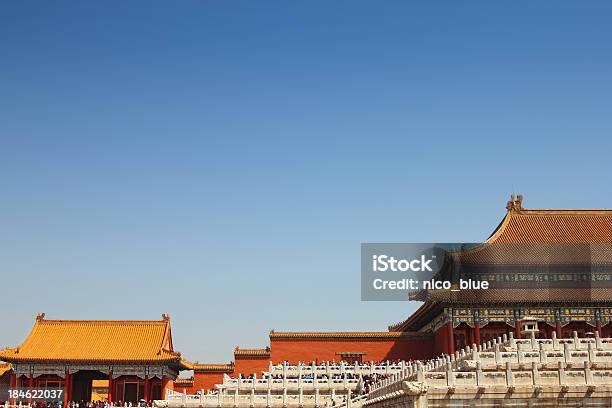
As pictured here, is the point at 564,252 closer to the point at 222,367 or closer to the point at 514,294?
the point at 514,294

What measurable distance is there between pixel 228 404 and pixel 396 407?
13356 millimetres

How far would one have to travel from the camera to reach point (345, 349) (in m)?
50.0

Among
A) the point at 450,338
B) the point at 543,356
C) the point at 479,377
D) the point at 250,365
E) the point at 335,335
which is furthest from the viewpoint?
the point at 335,335

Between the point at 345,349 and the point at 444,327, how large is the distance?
6.87m

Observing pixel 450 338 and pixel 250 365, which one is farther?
pixel 250 365

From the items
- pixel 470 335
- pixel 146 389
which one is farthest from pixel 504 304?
pixel 146 389

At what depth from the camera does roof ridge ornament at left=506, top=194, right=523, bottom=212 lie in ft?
180

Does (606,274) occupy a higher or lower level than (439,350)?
higher

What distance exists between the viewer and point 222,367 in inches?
2051

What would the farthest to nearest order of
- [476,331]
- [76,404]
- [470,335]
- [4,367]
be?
[4,367]
[76,404]
[470,335]
[476,331]

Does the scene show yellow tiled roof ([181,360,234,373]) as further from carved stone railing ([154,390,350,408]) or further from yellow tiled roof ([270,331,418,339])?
carved stone railing ([154,390,350,408])

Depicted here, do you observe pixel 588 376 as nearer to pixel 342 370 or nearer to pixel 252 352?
pixel 342 370

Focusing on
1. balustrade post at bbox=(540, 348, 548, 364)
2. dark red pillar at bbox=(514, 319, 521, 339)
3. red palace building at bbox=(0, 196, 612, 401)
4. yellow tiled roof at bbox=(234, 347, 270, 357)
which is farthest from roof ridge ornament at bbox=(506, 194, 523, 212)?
balustrade post at bbox=(540, 348, 548, 364)

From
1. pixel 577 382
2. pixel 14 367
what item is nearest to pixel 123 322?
pixel 14 367
